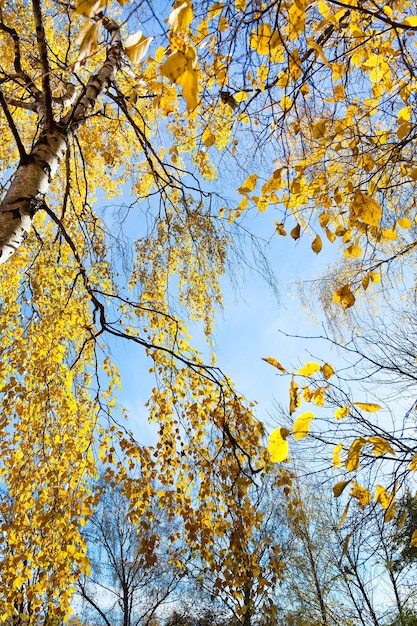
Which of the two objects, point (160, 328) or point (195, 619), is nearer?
point (160, 328)

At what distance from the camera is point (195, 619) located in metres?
14.0

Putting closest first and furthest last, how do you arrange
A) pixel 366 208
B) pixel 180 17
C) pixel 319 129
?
pixel 180 17 < pixel 366 208 < pixel 319 129

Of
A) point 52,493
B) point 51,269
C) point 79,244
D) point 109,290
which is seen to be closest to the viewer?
point 52,493

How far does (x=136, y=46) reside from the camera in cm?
77

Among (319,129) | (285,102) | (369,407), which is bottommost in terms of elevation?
(369,407)

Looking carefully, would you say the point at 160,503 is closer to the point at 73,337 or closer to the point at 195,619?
the point at 73,337

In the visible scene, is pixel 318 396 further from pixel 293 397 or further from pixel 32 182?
pixel 32 182

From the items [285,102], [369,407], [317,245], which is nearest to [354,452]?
[369,407]

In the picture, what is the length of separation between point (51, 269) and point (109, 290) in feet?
1.54

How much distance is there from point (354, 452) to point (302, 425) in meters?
0.17

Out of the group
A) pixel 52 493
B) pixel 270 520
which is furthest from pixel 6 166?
pixel 270 520

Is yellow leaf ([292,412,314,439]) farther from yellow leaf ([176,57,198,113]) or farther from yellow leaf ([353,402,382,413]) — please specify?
yellow leaf ([176,57,198,113])

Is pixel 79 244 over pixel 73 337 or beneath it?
over

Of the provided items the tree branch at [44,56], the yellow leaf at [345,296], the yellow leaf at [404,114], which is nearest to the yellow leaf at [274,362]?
the yellow leaf at [345,296]
